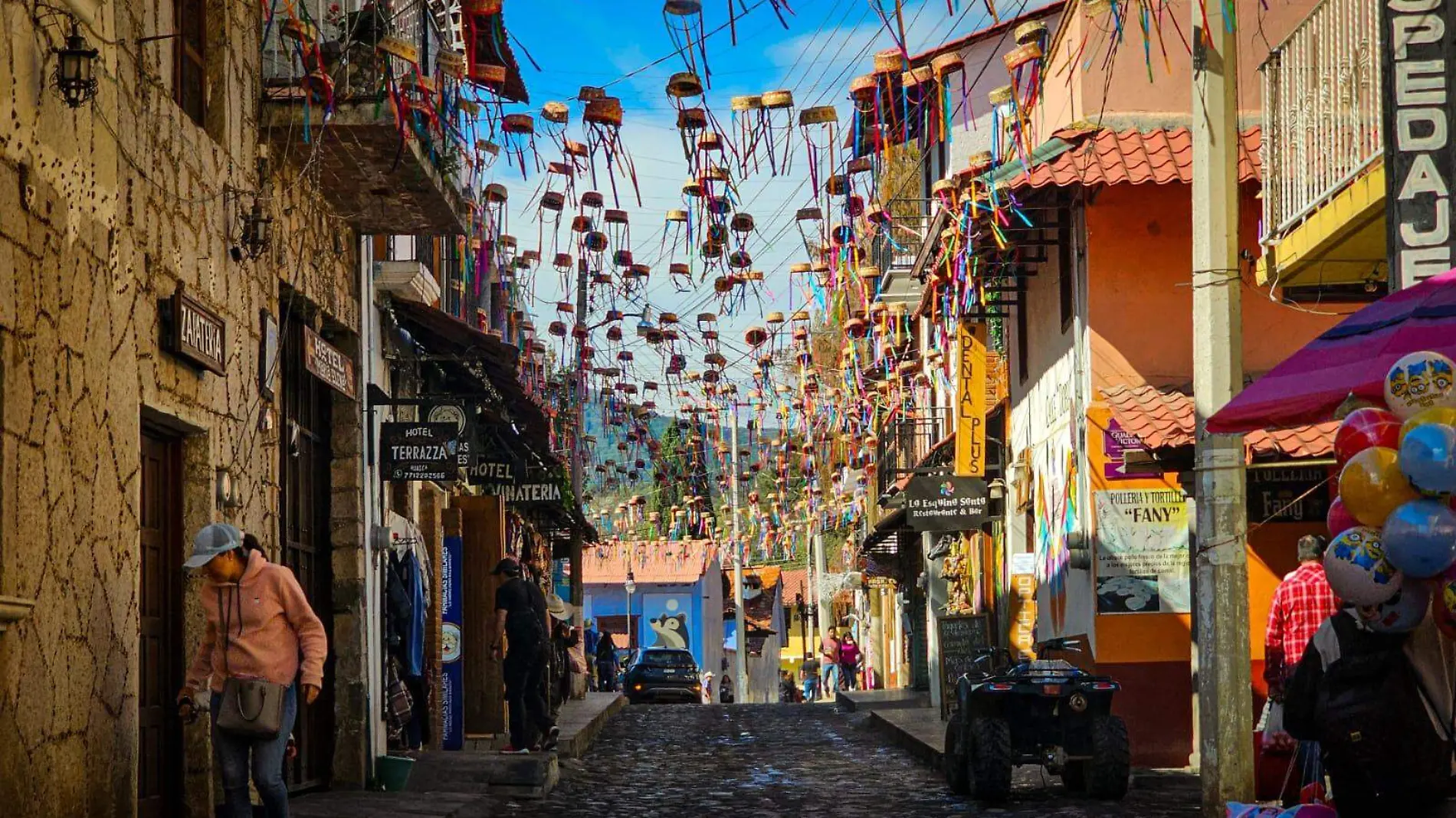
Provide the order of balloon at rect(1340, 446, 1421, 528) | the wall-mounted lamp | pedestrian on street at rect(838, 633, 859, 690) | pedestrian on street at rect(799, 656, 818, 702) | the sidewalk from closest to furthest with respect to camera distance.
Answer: balloon at rect(1340, 446, 1421, 528), the wall-mounted lamp, the sidewalk, pedestrian on street at rect(838, 633, 859, 690), pedestrian on street at rect(799, 656, 818, 702)

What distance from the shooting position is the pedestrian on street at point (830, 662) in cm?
5388

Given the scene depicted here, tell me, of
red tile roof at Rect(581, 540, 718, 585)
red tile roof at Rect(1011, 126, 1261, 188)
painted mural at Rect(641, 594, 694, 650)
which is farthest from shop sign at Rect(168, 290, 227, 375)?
painted mural at Rect(641, 594, 694, 650)

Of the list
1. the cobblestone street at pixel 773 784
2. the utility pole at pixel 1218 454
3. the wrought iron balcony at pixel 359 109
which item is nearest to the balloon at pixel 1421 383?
the utility pole at pixel 1218 454

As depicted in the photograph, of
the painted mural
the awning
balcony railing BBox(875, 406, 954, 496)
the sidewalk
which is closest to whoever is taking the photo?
the sidewalk

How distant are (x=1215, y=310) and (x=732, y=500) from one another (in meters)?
43.8

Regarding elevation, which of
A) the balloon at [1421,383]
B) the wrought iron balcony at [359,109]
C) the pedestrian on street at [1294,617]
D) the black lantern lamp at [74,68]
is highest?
the wrought iron balcony at [359,109]

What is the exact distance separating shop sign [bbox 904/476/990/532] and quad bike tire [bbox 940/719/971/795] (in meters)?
7.47

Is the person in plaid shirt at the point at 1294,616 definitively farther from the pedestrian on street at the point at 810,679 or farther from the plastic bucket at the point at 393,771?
the pedestrian on street at the point at 810,679

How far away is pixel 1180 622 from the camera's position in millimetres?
18594

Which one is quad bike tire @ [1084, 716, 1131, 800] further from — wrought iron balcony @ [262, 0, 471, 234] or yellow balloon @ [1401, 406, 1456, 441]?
yellow balloon @ [1401, 406, 1456, 441]

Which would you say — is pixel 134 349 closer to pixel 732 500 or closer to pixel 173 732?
pixel 173 732

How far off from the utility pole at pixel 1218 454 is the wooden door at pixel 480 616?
1333 cm

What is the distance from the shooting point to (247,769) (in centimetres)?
940

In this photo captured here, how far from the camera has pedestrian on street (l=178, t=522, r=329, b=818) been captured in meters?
9.34
